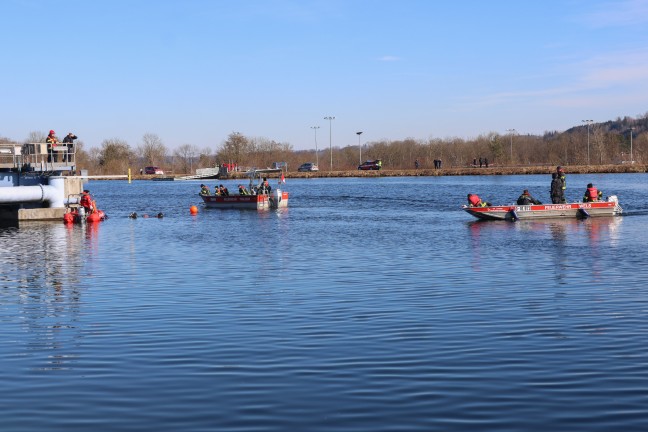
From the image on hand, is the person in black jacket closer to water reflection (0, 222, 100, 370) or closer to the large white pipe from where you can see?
the large white pipe

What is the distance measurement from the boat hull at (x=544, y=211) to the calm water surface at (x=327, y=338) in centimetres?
1240

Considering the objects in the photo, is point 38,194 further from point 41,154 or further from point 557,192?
point 557,192

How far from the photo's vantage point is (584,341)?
14812 millimetres

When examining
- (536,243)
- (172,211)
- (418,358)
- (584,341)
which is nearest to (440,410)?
(418,358)

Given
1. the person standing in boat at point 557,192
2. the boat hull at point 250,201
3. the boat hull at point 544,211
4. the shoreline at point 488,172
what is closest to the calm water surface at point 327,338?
the boat hull at point 544,211

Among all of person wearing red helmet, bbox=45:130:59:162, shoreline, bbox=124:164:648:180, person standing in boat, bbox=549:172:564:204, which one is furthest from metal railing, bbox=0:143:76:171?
shoreline, bbox=124:164:648:180

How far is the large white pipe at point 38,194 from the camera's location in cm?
4597

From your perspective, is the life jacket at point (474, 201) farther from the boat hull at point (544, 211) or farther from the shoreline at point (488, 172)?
the shoreline at point (488, 172)

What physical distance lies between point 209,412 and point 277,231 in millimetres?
32610

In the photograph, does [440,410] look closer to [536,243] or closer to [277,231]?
[536,243]

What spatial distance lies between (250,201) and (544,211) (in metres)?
23.8

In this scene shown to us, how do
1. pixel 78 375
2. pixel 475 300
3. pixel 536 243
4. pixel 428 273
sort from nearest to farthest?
1. pixel 78 375
2. pixel 475 300
3. pixel 428 273
4. pixel 536 243

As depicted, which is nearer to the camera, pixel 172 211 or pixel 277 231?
pixel 277 231

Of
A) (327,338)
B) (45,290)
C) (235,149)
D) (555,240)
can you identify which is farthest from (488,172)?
(327,338)
